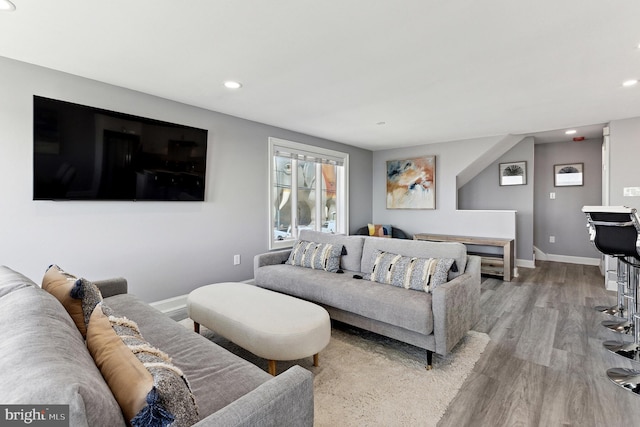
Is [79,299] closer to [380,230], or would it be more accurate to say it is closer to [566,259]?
[380,230]

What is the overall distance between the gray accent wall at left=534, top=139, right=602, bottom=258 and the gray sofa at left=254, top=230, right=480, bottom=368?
4532 mm

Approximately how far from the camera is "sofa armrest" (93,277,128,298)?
7.59 feet

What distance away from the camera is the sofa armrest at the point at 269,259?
3502 millimetres

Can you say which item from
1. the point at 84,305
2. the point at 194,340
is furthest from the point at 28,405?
the point at 194,340

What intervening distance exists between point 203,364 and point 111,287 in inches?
56.2

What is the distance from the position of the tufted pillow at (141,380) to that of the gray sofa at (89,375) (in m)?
0.04

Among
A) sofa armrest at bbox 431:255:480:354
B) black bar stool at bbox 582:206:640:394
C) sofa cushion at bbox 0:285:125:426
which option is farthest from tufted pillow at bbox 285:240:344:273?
sofa cushion at bbox 0:285:125:426

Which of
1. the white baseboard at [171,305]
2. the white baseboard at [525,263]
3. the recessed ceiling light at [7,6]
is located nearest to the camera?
the recessed ceiling light at [7,6]

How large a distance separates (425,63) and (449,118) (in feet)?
5.89

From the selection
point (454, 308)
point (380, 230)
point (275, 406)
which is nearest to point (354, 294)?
point (454, 308)

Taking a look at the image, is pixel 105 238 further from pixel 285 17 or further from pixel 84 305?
pixel 285 17

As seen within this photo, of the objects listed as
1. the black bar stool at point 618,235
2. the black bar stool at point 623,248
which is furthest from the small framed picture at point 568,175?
the black bar stool at point 623,248

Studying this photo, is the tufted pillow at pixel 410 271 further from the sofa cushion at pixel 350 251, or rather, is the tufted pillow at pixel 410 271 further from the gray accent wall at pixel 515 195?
the gray accent wall at pixel 515 195

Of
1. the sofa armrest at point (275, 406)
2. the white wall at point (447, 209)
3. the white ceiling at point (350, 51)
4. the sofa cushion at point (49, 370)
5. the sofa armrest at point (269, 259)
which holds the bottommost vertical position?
the sofa armrest at point (275, 406)
